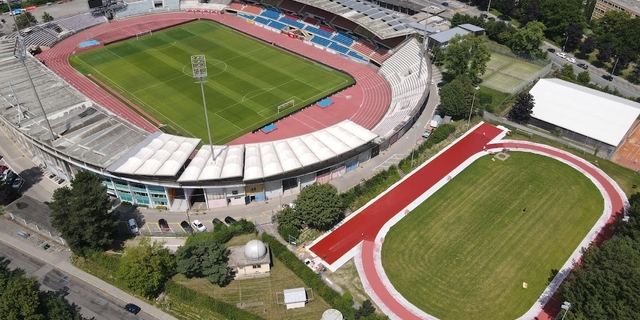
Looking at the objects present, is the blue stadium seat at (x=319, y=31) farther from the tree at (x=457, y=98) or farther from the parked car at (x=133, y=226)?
the parked car at (x=133, y=226)

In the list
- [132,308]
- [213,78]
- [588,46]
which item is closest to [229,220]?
[132,308]

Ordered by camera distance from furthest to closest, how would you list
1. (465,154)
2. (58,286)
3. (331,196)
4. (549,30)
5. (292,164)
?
(549,30) → (465,154) → (292,164) → (331,196) → (58,286)

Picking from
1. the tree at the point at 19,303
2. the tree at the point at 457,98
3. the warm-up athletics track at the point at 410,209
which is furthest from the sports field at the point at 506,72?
the tree at the point at 19,303

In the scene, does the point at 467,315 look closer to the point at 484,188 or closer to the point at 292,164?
the point at 484,188

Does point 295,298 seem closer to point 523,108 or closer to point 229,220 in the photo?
point 229,220

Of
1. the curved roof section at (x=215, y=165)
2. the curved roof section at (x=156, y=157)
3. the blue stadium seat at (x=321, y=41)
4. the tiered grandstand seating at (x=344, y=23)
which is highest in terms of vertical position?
the tiered grandstand seating at (x=344, y=23)

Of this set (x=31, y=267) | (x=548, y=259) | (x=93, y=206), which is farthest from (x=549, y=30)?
(x=31, y=267)

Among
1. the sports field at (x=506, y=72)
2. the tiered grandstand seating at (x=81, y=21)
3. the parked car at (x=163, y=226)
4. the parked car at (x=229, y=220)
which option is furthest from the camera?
the tiered grandstand seating at (x=81, y=21)
